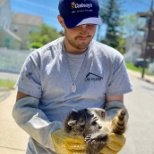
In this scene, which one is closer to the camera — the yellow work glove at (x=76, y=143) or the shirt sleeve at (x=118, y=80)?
the yellow work glove at (x=76, y=143)

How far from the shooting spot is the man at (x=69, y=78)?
100 inches

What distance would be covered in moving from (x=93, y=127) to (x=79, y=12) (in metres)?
0.92

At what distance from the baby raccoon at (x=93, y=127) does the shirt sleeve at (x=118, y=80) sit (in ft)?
2.00

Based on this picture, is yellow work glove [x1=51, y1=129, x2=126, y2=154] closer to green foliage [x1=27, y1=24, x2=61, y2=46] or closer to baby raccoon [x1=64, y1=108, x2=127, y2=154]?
baby raccoon [x1=64, y1=108, x2=127, y2=154]

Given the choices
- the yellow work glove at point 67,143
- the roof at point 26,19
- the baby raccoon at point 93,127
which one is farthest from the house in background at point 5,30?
the baby raccoon at point 93,127

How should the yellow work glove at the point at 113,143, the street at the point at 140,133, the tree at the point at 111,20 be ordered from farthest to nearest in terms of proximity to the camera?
the tree at the point at 111,20
the street at the point at 140,133
the yellow work glove at the point at 113,143

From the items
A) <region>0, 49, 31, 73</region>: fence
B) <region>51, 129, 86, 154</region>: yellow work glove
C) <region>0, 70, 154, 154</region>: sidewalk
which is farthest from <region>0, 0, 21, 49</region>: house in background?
<region>51, 129, 86, 154</region>: yellow work glove

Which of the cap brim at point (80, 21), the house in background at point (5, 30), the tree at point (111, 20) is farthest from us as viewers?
the tree at point (111, 20)

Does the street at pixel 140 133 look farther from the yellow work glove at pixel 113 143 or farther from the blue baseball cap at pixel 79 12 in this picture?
the yellow work glove at pixel 113 143

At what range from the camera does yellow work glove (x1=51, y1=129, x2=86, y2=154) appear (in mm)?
2062

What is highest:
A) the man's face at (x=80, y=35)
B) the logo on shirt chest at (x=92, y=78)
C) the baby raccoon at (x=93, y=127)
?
the man's face at (x=80, y=35)

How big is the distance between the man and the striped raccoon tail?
1.71 feet

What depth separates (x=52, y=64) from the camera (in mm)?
2615

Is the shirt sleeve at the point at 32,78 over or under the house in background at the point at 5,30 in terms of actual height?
over
